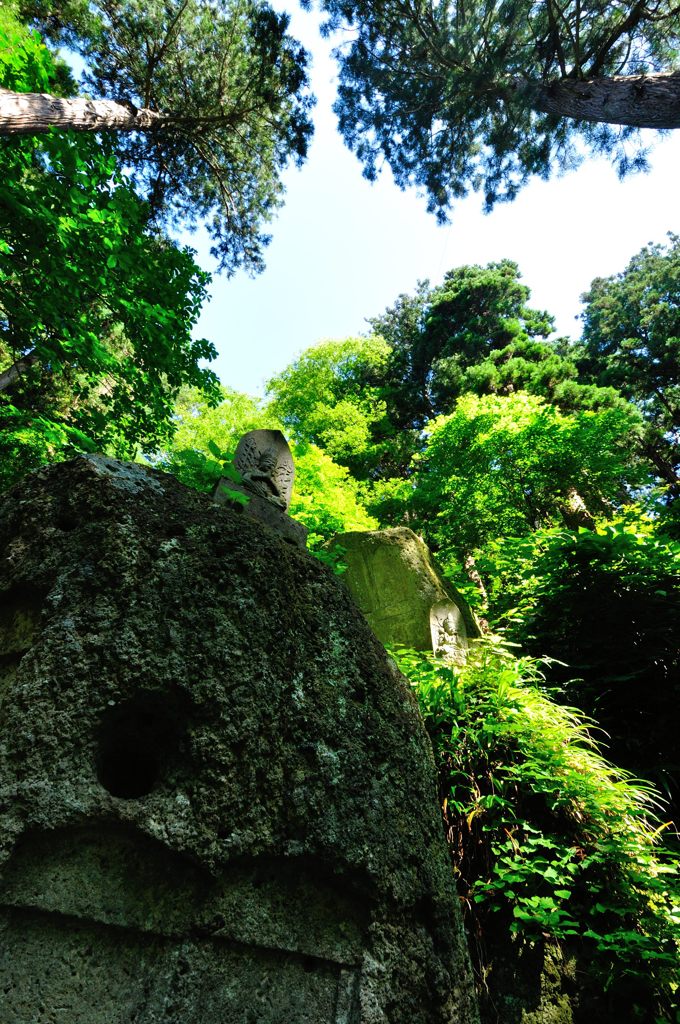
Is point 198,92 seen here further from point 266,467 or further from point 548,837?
point 548,837

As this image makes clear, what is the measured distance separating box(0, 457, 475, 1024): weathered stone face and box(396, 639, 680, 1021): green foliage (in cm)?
109

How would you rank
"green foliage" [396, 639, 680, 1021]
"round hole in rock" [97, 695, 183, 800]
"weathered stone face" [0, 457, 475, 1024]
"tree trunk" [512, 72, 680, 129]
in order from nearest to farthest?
"weathered stone face" [0, 457, 475, 1024] < "round hole in rock" [97, 695, 183, 800] < "green foliage" [396, 639, 680, 1021] < "tree trunk" [512, 72, 680, 129]

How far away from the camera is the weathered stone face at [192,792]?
1249 millimetres

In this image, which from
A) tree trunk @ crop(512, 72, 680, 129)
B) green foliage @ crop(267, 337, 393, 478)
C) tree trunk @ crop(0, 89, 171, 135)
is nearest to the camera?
tree trunk @ crop(0, 89, 171, 135)

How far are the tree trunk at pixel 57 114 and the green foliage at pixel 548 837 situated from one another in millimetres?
6740

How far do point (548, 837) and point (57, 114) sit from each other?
27.1 feet

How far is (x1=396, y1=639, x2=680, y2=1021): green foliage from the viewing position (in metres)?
2.25

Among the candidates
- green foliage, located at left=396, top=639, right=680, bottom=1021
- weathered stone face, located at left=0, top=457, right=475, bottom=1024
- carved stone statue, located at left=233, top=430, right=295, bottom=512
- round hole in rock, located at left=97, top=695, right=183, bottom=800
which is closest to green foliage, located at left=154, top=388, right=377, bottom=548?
carved stone statue, located at left=233, top=430, right=295, bottom=512

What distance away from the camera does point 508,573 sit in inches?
274

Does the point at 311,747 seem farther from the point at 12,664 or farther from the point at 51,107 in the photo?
the point at 51,107

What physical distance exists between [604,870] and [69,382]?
15042 mm

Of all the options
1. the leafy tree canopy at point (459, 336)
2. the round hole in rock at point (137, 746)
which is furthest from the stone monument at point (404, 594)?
the leafy tree canopy at point (459, 336)

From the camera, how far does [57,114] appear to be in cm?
581

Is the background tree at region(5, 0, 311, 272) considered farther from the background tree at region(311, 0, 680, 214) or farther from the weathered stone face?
the weathered stone face
